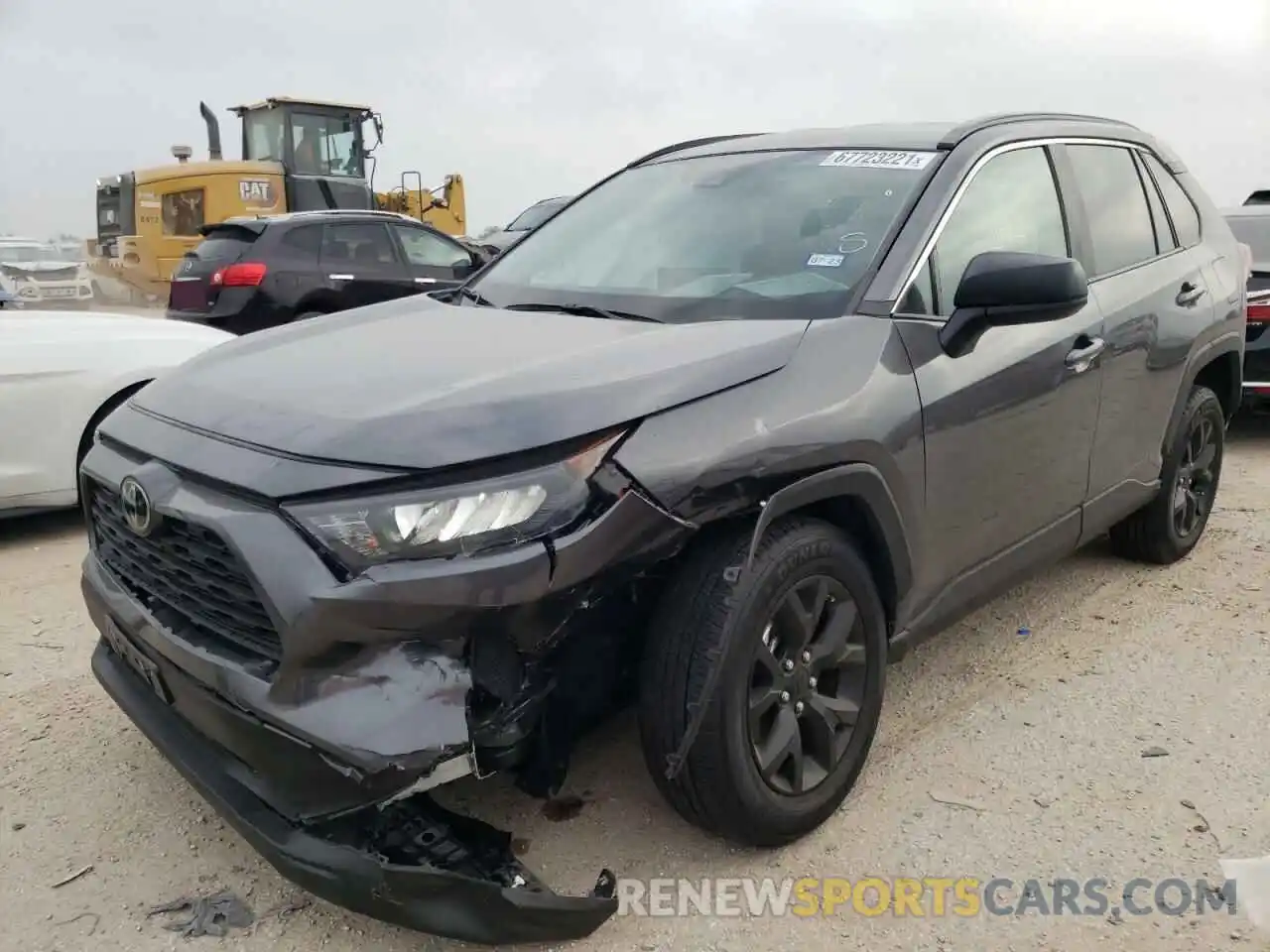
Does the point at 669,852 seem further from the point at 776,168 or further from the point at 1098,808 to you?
the point at 776,168

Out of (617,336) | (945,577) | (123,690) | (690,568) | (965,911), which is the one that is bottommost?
(965,911)

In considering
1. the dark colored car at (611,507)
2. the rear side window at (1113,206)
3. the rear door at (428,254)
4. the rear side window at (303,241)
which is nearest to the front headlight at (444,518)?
the dark colored car at (611,507)

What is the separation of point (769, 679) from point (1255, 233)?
6577 mm

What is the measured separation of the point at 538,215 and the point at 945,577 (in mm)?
14281

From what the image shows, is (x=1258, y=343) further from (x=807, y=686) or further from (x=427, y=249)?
(x=427, y=249)

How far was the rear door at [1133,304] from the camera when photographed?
140 inches

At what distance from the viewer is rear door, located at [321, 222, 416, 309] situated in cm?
955

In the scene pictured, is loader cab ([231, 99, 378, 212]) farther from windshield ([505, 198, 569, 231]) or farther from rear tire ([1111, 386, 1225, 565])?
rear tire ([1111, 386, 1225, 565])

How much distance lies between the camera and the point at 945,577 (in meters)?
2.93

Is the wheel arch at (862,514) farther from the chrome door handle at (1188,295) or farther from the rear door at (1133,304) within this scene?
the chrome door handle at (1188,295)

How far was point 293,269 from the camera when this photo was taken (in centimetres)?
918

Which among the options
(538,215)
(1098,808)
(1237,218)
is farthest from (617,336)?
(538,215)

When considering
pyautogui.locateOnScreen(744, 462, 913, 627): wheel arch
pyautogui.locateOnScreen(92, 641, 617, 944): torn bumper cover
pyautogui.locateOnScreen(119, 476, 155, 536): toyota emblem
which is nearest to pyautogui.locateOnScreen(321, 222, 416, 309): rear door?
pyautogui.locateOnScreen(119, 476, 155, 536): toyota emblem

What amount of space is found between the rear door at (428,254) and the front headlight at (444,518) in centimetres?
845
